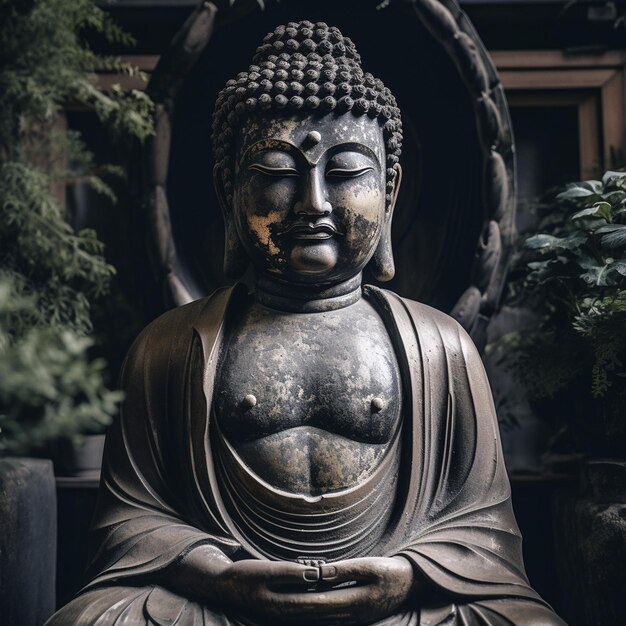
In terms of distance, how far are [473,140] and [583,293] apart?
0.77 meters

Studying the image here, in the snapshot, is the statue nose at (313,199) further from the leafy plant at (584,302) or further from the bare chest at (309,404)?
the leafy plant at (584,302)

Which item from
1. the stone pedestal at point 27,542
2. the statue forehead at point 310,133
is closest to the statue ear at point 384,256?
the statue forehead at point 310,133

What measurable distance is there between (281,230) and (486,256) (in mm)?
963

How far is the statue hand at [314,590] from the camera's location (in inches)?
125

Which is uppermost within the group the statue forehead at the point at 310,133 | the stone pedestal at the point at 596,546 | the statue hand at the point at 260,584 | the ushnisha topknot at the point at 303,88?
the ushnisha topknot at the point at 303,88

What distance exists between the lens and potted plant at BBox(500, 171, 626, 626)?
11.8 feet

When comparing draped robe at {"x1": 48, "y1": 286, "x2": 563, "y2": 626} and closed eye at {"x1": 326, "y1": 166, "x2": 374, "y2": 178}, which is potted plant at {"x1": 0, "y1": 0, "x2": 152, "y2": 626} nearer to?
draped robe at {"x1": 48, "y1": 286, "x2": 563, "y2": 626}

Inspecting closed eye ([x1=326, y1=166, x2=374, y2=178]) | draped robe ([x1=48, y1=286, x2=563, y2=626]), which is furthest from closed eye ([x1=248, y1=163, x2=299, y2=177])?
draped robe ([x1=48, y1=286, x2=563, y2=626])

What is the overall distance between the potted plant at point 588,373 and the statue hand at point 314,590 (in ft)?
2.35

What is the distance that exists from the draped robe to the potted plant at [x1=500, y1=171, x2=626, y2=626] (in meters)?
0.31

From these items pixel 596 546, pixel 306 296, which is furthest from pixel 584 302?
pixel 306 296

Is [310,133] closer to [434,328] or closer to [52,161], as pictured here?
[434,328]

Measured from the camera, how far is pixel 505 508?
11.5 ft

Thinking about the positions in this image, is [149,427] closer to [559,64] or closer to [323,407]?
[323,407]
